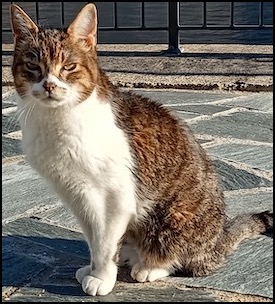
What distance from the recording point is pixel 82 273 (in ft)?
10.3

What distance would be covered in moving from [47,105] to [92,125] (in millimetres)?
186

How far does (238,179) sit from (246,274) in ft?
4.15

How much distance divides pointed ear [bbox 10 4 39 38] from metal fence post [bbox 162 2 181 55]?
5190mm

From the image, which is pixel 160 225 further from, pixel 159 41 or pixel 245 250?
pixel 159 41

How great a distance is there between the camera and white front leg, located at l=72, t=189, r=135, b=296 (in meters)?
2.94

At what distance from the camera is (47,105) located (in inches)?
112

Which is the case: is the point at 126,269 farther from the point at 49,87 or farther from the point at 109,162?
the point at 49,87

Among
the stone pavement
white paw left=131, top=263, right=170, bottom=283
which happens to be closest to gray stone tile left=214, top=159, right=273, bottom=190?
the stone pavement

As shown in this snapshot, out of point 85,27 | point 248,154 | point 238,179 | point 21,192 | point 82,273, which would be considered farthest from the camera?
point 248,154

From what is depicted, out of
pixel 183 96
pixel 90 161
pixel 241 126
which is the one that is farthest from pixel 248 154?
pixel 90 161

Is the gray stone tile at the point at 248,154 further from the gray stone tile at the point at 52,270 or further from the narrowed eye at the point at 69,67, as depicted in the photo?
the narrowed eye at the point at 69,67

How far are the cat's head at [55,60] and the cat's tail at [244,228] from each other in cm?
94

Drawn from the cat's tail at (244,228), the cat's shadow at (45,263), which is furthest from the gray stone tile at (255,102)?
the cat's shadow at (45,263)

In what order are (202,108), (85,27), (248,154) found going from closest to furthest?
(85,27) < (248,154) < (202,108)
